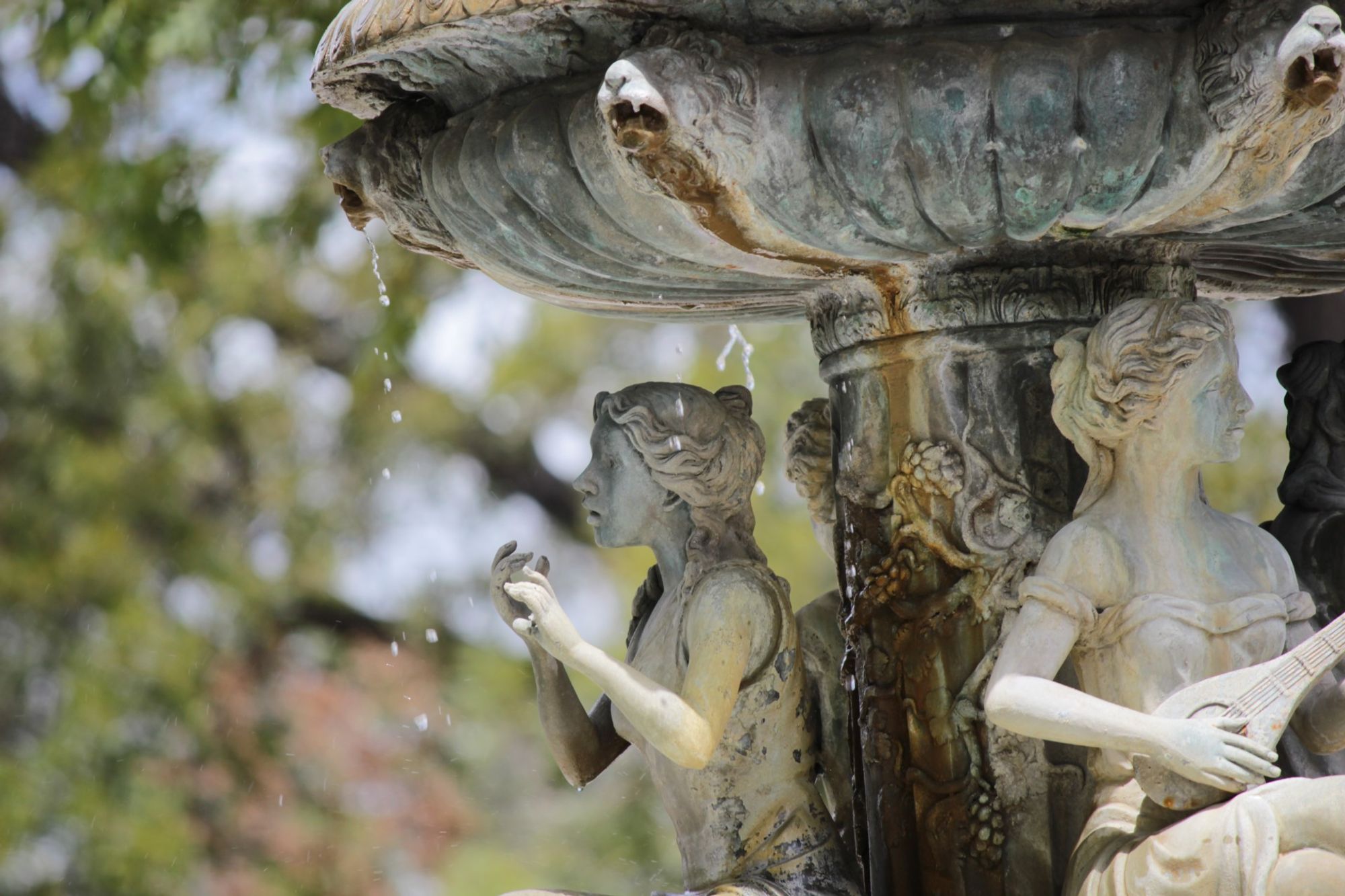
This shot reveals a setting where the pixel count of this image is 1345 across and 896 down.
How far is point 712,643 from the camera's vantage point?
3029 millimetres

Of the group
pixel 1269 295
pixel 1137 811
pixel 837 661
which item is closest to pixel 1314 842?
pixel 1137 811

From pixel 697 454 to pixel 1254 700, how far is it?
1.02 m

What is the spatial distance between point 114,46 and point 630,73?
14.7 ft

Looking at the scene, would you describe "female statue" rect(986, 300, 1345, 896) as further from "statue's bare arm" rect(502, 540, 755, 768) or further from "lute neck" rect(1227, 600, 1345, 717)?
"statue's bare arm" rect(502, 540, 755, 768)

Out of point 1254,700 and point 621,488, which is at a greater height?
point 621,488

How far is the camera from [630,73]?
260cm

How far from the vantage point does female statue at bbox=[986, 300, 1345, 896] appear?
2.72 meters

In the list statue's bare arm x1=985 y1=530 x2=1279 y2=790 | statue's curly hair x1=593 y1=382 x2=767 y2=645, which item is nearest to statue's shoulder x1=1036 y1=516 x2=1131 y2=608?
statue's bare arm x1=985 y1=530 x2=1279 y2=790

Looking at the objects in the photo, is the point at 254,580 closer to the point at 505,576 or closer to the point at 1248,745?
the point at 505,576

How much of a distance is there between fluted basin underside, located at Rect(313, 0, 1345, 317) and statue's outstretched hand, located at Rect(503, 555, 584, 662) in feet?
1.94

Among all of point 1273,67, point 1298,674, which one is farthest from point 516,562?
point 1273,67

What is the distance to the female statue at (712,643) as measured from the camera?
10.1 ft

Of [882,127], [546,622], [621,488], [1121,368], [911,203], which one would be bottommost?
[546,622]

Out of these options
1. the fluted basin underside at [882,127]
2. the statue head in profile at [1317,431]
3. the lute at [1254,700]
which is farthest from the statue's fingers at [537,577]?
the statue head in profile at [1317,431]
